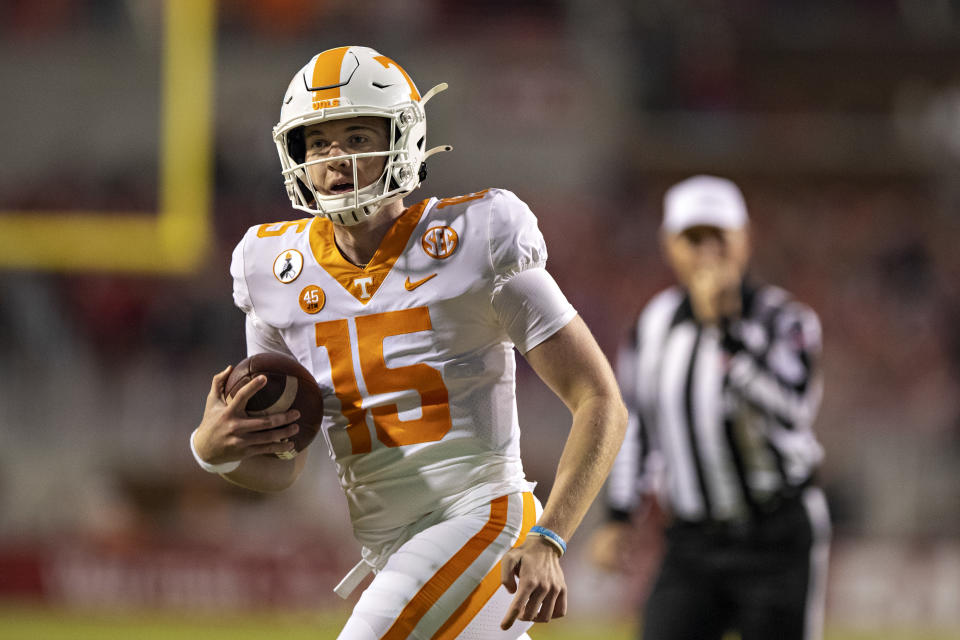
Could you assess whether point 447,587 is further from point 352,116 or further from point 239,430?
point 352,116

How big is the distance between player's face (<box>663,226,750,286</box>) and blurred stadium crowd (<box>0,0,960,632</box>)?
193 inches

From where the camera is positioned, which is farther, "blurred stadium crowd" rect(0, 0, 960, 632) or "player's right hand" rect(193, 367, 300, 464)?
"blurred stadium crowd" rect(0, 0, 960, 632)

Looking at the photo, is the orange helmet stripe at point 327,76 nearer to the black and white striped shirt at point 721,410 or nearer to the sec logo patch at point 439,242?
the sec logo patch at point 439,242

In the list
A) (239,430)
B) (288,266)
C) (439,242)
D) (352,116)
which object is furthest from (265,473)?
(352,116)

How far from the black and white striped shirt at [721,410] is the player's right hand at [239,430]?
1.61 metres

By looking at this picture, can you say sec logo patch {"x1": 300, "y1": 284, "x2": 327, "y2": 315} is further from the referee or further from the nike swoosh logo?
the referee

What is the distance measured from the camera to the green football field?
23.7ft

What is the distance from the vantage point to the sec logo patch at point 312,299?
2.41 meters

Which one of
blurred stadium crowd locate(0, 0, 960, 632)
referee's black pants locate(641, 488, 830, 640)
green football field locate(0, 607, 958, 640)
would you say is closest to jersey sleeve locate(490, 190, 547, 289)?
referee's black pants locate(641, 488, 830, 640)

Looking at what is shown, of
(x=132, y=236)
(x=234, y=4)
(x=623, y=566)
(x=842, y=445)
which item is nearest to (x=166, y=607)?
(x=132, y=236)

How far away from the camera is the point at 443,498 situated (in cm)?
234

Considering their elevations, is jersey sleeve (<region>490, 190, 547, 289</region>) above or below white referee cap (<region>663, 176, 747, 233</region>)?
below

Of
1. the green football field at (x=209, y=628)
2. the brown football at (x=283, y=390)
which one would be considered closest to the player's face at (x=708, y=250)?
the brown football at (x=283, y=390)

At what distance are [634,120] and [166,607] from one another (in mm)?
6835
